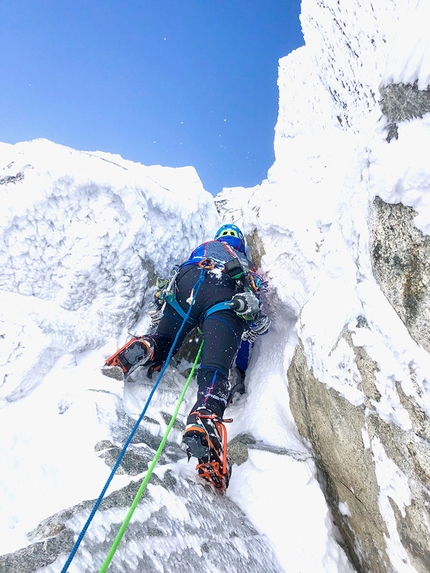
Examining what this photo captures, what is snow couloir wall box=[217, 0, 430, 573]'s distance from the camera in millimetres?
1963

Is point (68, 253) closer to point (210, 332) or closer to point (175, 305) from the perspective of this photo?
point (175, 305)

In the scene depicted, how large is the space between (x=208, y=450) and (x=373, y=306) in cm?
158

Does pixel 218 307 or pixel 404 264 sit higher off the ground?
pixel 404 264

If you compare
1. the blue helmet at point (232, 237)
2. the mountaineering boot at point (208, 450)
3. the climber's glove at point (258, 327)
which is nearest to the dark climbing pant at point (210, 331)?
the mountaineering boot at point (208, 450)

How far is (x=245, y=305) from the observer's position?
3.76 meters

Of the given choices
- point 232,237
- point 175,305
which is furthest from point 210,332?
point 232,237

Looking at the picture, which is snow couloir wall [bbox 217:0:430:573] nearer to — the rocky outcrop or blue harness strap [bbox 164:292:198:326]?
the rocky outcrop

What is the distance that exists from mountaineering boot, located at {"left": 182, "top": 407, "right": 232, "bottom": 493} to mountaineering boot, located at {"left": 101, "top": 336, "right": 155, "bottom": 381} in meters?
1.19

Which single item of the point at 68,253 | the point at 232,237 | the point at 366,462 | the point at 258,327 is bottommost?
the point at 366,462

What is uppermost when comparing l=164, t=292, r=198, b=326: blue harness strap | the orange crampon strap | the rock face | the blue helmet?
the blue helmet

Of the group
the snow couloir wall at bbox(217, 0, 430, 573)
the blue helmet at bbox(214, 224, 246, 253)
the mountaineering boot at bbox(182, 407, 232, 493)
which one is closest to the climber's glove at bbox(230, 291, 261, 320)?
the snow couloir wall at bbox(217, 0, 430, 573)

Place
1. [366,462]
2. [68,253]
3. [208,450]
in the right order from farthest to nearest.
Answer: [68,253], [208,450], [366,462]

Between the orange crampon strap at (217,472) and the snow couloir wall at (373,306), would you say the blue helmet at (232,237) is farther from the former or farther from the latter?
the orange crampon strap at (217,472)

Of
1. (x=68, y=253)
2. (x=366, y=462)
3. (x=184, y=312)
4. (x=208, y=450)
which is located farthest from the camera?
(x=68, y=253)
